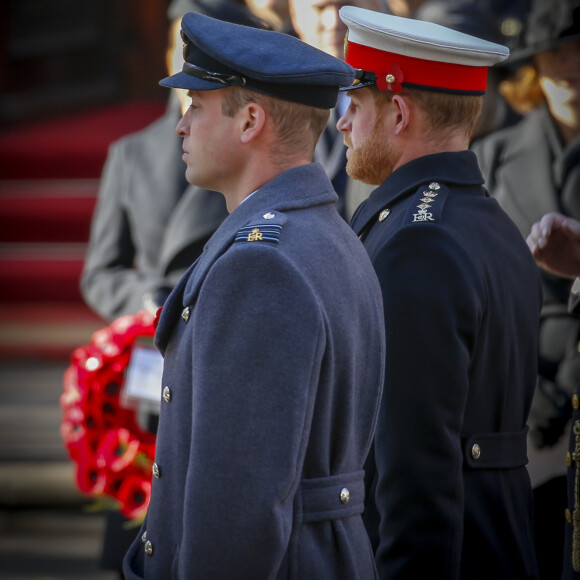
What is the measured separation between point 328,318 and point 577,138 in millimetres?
2244

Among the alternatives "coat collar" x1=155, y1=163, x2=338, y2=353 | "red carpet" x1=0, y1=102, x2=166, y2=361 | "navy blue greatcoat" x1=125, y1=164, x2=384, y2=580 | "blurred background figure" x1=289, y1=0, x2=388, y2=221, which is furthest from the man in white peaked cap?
"red carpet" x1=0, y1=102, x2=166, y2=361

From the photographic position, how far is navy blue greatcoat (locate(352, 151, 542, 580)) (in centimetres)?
194

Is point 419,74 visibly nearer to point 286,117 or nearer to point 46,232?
point 286,117

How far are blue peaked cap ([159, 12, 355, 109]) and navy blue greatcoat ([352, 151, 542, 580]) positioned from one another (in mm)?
455

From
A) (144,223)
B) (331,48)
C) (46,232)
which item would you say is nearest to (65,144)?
(46,232)

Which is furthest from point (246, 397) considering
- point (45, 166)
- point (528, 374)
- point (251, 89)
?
point (45, 166)

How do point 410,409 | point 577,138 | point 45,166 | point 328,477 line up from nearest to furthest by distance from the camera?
1. point 328,477
2. point 410,409
3. point 577,138
4. point 45,166

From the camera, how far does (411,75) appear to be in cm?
219

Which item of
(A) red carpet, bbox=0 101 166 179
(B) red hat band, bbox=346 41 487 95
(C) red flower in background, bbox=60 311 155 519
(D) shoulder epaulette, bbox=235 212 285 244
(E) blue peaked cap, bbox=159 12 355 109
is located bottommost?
(C) red flower in background, bbox=60 311 155 519

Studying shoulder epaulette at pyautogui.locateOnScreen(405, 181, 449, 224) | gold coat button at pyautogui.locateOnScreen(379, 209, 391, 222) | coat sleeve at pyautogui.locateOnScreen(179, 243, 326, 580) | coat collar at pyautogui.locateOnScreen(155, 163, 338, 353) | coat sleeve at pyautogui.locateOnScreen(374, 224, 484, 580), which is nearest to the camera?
coat sleeve at pyautogui.locateOnScreen(179, 243, 326, 580)

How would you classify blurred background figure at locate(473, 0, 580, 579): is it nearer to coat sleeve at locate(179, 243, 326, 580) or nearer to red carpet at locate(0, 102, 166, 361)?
red carpet at locate(0, 102, 166, 361)

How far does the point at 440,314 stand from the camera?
6.43ft

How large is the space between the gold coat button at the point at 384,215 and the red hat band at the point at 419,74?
25 centimetres

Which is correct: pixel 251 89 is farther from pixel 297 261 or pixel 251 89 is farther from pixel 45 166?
pixel 45 166
